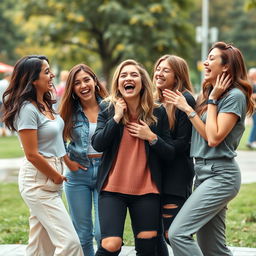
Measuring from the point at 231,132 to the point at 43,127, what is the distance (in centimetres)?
142

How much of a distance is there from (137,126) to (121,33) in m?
23.6

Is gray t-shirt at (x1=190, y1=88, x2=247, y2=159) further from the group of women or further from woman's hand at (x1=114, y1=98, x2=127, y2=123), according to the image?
woman's hand at (x1=114, y1=98, x2=127, y2=123)

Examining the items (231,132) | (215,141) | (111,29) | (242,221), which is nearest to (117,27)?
(111,29)

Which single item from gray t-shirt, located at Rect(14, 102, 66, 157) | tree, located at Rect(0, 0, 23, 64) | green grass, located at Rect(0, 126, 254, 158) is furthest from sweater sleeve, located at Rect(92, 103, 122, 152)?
tree, located at Rect(0, 0, 23, 64)

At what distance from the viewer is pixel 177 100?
14.8 feet

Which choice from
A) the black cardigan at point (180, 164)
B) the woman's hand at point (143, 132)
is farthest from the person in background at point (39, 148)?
the black cardigan at point (180, 164)

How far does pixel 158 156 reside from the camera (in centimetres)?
454

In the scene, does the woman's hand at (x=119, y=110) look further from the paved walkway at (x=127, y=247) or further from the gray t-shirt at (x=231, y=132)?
the paved walkway at (x=127, y=247)

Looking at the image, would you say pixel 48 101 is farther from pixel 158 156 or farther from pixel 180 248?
pixel 180 248

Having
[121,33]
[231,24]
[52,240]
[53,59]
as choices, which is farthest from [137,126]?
[231,24]

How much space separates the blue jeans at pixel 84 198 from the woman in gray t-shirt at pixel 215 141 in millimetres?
980

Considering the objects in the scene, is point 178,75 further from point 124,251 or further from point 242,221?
point 242,221

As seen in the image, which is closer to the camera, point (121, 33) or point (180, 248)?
point (180, 248)

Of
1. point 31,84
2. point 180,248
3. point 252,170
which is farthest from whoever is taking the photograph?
point 252,170
